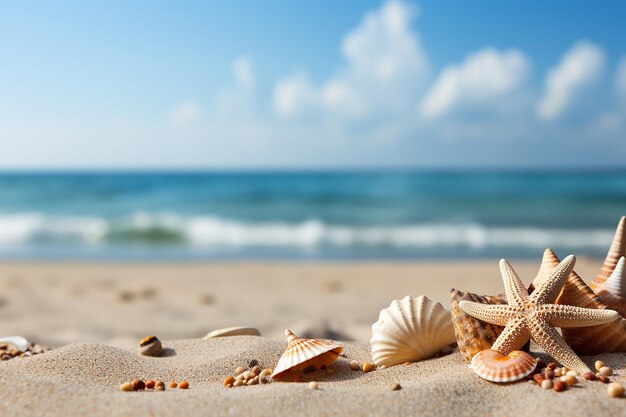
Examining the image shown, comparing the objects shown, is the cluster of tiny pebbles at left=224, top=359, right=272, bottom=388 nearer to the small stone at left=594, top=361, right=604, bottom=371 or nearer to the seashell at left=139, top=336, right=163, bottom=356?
the seashell at left=139, top=336, right=163, bottom=356

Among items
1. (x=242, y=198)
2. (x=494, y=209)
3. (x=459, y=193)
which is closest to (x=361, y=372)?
(x=494, y=209)

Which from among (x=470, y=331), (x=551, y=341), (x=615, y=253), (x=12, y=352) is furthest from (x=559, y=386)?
(x=12, y=352)

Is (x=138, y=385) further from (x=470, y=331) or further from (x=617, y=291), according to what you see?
(x=617, y=291)

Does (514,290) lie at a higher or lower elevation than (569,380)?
higher

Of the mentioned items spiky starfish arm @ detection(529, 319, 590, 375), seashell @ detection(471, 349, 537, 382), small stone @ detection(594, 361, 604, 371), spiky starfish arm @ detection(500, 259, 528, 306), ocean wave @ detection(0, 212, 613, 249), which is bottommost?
ocean wave @ detection(0, 212, 613, 249)

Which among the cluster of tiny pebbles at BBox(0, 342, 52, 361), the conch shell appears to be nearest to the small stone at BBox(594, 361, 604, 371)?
the conch shell

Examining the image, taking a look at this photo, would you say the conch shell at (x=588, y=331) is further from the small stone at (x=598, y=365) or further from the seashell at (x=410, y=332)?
the seashell at (x=410, y=332)

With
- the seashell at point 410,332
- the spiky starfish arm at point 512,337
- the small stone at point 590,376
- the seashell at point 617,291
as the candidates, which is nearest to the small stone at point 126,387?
the seashell at point 410,332
